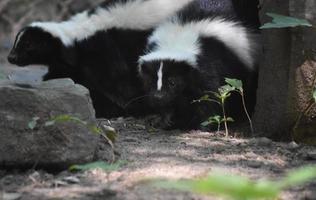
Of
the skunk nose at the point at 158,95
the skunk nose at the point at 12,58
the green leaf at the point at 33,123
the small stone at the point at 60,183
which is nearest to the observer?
the small stone at the point at 60,183

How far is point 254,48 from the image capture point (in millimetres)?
5688

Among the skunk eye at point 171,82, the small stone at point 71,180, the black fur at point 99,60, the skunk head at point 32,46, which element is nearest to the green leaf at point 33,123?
the small stone at point 71,180

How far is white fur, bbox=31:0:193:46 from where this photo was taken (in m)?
6.39

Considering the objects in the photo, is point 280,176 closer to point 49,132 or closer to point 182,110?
point 49,132

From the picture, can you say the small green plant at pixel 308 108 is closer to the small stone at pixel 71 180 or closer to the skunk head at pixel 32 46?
the small stone at pixel 71 180

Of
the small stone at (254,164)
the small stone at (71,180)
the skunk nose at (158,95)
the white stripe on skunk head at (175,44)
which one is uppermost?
the white stripe on skunk head at (175,44)

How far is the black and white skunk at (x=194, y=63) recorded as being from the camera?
537 centimetres

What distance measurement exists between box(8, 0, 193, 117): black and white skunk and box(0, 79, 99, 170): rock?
271cm

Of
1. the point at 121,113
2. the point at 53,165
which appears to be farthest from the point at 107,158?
the point at 121,113

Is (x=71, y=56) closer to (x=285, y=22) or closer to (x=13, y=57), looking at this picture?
(x=13, y=57)

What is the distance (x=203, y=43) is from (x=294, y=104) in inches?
46.3

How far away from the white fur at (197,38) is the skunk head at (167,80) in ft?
0.31

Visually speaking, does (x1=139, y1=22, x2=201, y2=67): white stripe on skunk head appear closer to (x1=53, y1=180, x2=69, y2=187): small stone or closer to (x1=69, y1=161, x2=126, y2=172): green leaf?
(x1=69, y1=161, x2=126, y2=172): green leaf

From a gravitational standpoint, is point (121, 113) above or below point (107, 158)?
below
